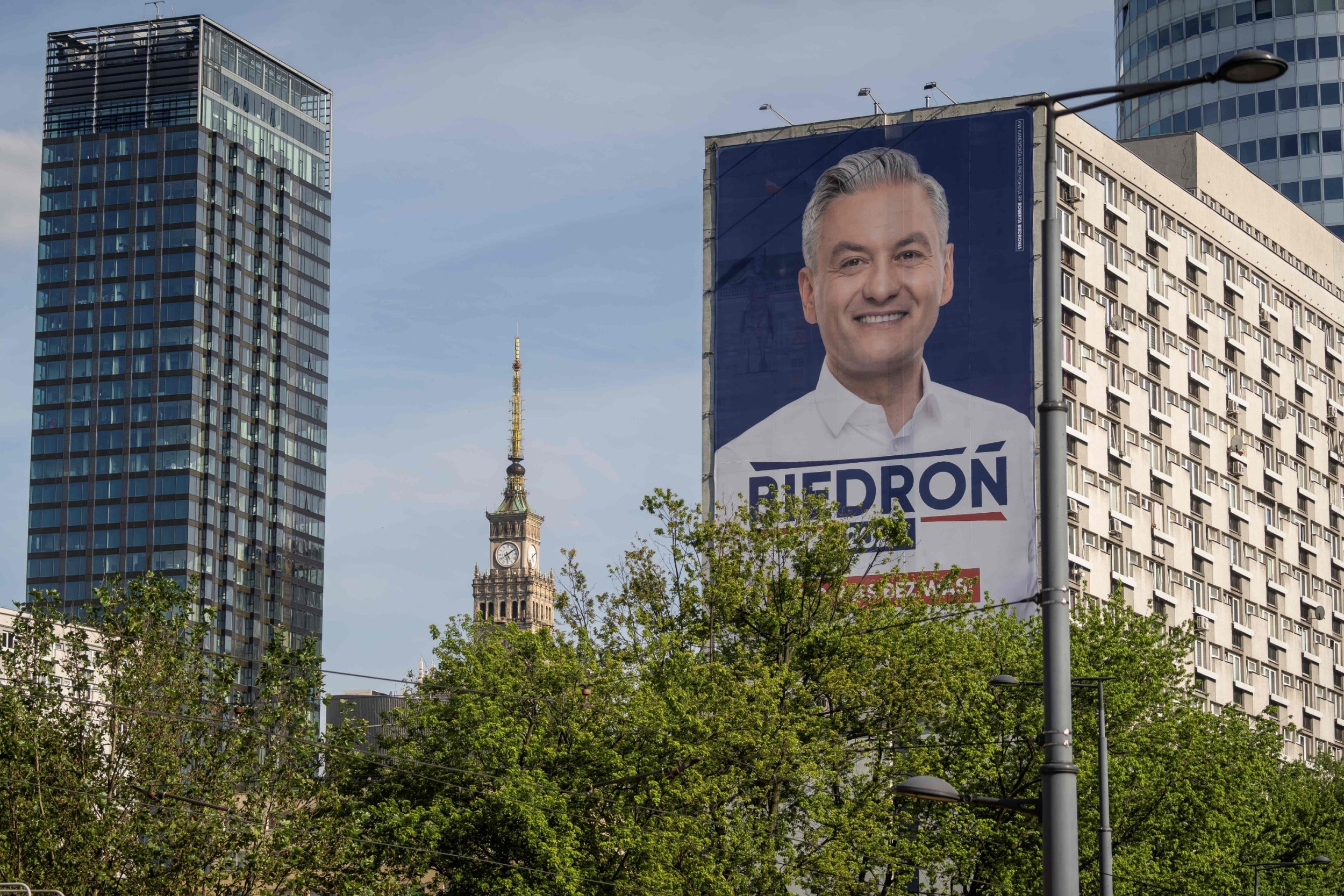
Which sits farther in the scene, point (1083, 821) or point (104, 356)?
point (104, 356)

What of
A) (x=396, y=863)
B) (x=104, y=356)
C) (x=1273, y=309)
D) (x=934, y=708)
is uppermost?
(x=104, y=356)

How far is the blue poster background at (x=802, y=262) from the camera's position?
302ft

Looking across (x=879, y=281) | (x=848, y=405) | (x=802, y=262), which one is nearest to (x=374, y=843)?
(x=848, y=405)

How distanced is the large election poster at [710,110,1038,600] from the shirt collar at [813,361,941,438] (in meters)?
0.07

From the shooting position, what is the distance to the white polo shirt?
89.3 meters

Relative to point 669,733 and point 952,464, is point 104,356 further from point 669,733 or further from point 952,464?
point 669,733

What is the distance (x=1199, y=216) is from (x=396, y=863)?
238ft

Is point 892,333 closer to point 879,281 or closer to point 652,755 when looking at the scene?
point 879,281

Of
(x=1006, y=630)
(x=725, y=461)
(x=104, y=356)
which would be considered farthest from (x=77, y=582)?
(x=1006, y=630)

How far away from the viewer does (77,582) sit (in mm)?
190625

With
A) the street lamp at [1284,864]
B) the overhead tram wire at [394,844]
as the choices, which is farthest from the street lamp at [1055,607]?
the street lamp at [1284,864]

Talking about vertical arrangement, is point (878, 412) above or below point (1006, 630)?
above

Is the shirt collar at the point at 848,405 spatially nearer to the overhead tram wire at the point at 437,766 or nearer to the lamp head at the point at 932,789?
the overhead tram wire at the point at 437,766

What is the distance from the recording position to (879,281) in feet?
310
